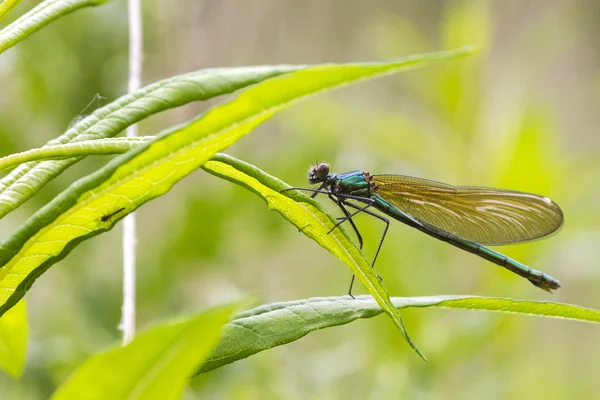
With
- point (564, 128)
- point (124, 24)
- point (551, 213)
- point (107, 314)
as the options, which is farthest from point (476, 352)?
point (564, 128)

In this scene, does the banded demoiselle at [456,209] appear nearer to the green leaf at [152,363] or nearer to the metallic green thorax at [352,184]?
the metallic green thorax at [352,184]

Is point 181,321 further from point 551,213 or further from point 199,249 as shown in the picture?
point 199,249

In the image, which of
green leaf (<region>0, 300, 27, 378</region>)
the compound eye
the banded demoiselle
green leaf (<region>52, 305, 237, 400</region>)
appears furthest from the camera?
the compound eye

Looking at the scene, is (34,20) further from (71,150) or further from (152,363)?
(152,363)

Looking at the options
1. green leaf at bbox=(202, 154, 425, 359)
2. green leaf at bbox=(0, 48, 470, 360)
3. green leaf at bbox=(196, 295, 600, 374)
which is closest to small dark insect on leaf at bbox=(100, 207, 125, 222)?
green leaf at bbox=(0, 48, 470, 360)

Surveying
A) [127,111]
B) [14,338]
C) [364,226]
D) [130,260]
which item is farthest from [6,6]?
[364,226]

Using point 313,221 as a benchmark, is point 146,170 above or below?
above

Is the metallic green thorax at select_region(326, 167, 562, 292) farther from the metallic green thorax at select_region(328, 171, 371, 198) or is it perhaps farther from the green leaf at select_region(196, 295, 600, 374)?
the green leaf at select_region(196, 295, 600, 374)

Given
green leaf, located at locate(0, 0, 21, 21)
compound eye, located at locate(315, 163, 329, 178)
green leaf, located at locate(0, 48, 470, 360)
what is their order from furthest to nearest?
compound eye, located at locate(315, 163, 329, 178), green leaf, located at locate(0, 0, 21, 21), green leaf, located at locate(0, 48, 470, 360)
